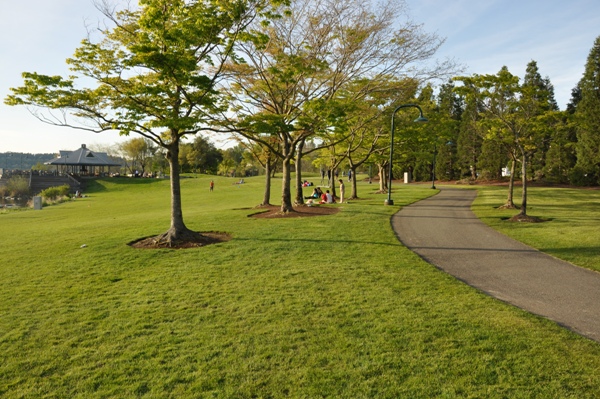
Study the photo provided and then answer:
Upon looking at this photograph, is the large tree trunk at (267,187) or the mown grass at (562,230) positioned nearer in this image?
the mown grass at (562,230)

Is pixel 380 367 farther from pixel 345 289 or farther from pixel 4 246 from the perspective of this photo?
pixel 4 246

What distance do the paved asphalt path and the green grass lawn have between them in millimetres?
595

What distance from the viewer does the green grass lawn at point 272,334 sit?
4395mm

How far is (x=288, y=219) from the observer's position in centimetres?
1709

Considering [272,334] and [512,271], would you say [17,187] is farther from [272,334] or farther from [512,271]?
[512,271]

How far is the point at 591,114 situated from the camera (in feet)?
121

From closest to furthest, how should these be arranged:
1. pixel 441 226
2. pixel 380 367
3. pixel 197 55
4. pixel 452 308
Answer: pixel 380 367, pixel 452 308, pixel 197 55, pixel 441 226

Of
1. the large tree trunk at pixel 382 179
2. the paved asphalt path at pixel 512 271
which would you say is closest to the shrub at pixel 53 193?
the large tree trunk at pixel 382 179

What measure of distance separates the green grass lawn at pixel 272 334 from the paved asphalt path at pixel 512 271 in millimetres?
595

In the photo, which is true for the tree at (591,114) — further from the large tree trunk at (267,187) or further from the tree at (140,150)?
the tree at (140,150)

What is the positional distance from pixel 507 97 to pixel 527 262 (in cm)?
1191

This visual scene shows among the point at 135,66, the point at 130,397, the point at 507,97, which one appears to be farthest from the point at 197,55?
the point at 507,97

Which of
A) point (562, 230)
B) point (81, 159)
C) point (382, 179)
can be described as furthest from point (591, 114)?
point (81, 159)

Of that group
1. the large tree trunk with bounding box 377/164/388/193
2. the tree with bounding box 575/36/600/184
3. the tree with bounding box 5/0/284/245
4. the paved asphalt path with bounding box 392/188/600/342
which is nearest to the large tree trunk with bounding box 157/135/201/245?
the tree with bounding box 5/0/284/245
